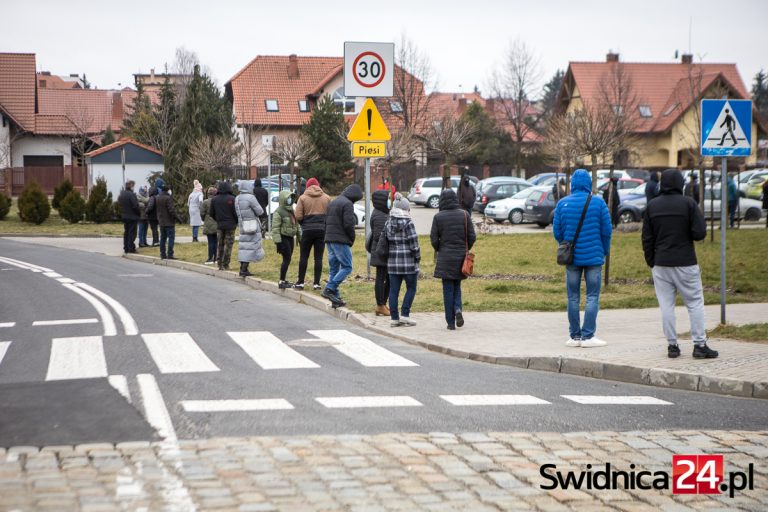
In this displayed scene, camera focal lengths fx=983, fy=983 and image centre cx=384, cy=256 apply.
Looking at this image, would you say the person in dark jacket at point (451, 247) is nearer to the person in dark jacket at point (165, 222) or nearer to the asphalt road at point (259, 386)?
the asphalt road at point (259, 386)

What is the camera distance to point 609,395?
896 cm

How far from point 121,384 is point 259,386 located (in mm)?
1241

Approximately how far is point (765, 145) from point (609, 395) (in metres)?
63.7

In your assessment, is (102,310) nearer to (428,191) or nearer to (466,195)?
(466,195)

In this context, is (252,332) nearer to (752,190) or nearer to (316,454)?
(316,454)

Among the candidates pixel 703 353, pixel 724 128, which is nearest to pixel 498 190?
pixel 724 128

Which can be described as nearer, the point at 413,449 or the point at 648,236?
the point at 413,449

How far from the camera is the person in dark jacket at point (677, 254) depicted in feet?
33.9

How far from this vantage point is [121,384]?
29.0ft

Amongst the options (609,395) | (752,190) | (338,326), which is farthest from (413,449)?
(752,190)

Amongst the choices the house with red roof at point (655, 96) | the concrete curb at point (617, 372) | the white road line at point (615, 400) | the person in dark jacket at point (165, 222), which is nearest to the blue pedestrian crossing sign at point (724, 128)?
the concrete curb at point (617, 372)

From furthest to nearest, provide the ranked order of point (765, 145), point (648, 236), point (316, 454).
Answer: point (765, 145) → point (648, 236) → point (316, 454)

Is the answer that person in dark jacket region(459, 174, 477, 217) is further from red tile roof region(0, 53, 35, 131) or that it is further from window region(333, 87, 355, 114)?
red tile roof region(0, 53, 35, 131)

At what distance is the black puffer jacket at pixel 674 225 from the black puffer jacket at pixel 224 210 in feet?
38.8
